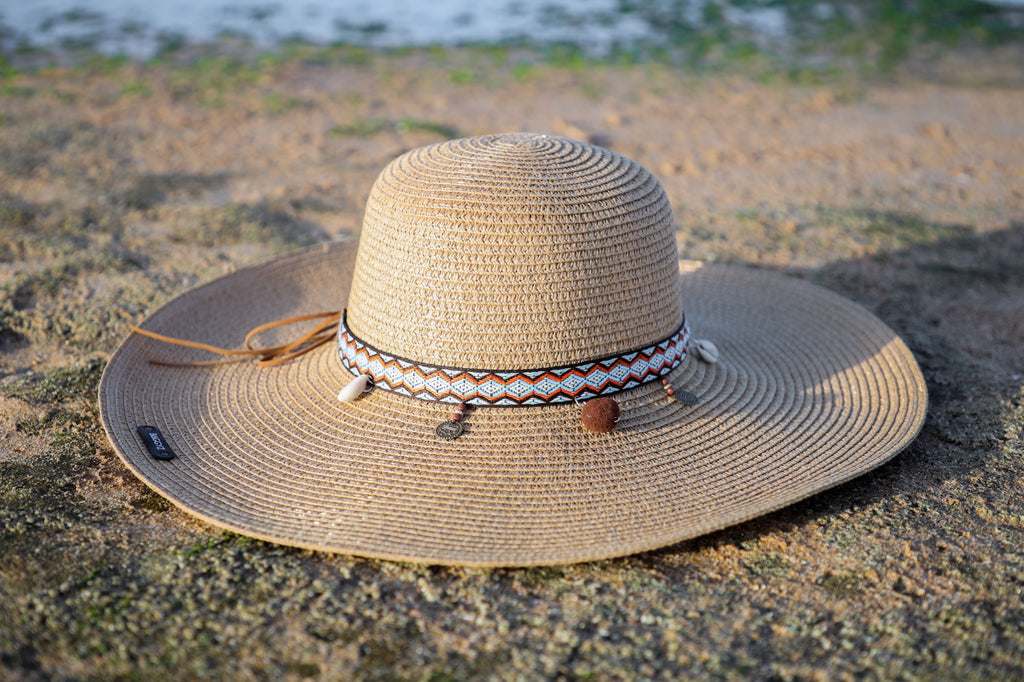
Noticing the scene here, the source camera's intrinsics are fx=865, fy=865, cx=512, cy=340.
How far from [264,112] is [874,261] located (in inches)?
204

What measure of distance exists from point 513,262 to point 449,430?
22.4 inches

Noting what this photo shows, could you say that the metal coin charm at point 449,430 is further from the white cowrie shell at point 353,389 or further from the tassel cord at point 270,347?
the tassel cord at point 270,347

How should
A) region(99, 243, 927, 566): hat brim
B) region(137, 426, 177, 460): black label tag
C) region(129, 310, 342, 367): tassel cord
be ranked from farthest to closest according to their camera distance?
1. region(129, 310, 342, 367): tassel cord
2. region(137, 426, 177, 460): black label tag
3. region(99, 243, 927, 566): hat brim

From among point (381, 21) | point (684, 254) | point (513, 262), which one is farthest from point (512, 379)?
point (381, 21)

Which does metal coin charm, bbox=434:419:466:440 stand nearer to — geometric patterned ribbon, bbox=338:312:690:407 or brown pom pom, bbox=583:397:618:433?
geometric patterned ribbon, bbox=338:312:690:407

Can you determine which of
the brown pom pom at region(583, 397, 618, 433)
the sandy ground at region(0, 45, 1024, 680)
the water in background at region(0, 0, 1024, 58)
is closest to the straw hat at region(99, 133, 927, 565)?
the brown pom pom at region(583, 397, 618, 433)

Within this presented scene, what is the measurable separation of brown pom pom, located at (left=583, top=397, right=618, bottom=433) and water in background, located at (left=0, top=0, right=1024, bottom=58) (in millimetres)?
8065

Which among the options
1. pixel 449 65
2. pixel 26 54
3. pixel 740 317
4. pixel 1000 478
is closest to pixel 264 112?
pixel 449 65

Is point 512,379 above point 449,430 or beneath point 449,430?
above

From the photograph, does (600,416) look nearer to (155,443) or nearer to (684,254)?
(155,443)

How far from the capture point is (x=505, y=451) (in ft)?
8.94

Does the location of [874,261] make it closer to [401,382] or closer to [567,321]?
[567,321]

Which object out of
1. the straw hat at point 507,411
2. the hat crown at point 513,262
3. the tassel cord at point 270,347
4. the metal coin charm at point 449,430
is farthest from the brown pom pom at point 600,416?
the tassel cord at point 270,347

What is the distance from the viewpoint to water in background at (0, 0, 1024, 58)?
415 inches
